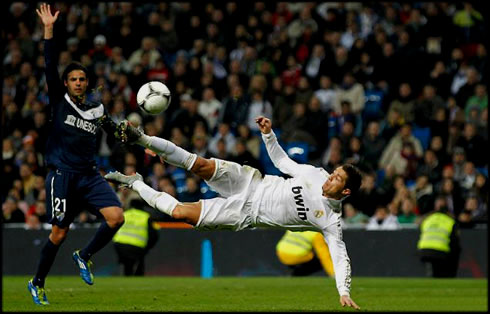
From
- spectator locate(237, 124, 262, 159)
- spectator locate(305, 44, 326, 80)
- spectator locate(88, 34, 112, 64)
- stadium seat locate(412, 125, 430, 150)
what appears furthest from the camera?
spectator locate(88, 34, 112, 64)

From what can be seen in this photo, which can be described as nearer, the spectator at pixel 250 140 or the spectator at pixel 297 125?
the spectator at pixel 297 125

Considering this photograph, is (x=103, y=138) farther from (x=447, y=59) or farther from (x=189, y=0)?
(x=447, y=59)

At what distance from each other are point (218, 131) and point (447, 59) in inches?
211

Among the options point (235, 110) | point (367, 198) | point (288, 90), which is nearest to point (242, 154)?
point (235, 110)

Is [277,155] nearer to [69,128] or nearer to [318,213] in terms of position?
[318,213]

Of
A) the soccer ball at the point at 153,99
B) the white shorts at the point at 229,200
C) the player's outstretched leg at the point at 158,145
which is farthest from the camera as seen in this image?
the soccer ball at the point at 153,99

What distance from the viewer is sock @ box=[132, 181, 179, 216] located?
1241 cm

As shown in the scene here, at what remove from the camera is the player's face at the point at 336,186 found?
12.3m

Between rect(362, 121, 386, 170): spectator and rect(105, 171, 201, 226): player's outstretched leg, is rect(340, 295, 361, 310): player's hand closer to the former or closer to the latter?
rect(105, 171, 201, 226): player's outstretched leg

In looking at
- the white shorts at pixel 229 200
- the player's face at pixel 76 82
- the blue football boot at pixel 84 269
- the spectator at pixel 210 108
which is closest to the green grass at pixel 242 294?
the blue football boot at pixel 84 269

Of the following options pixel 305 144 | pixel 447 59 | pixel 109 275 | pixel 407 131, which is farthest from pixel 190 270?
pixel 447 59

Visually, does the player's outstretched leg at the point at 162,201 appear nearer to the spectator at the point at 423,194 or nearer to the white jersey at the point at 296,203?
the white jersey at the point at 296,203

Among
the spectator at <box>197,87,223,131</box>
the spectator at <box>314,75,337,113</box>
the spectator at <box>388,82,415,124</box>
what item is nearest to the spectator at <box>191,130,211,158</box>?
the spectator at <box>197,87,223,131</box>

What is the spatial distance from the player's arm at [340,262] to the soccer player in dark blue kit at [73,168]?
269 centimetres
